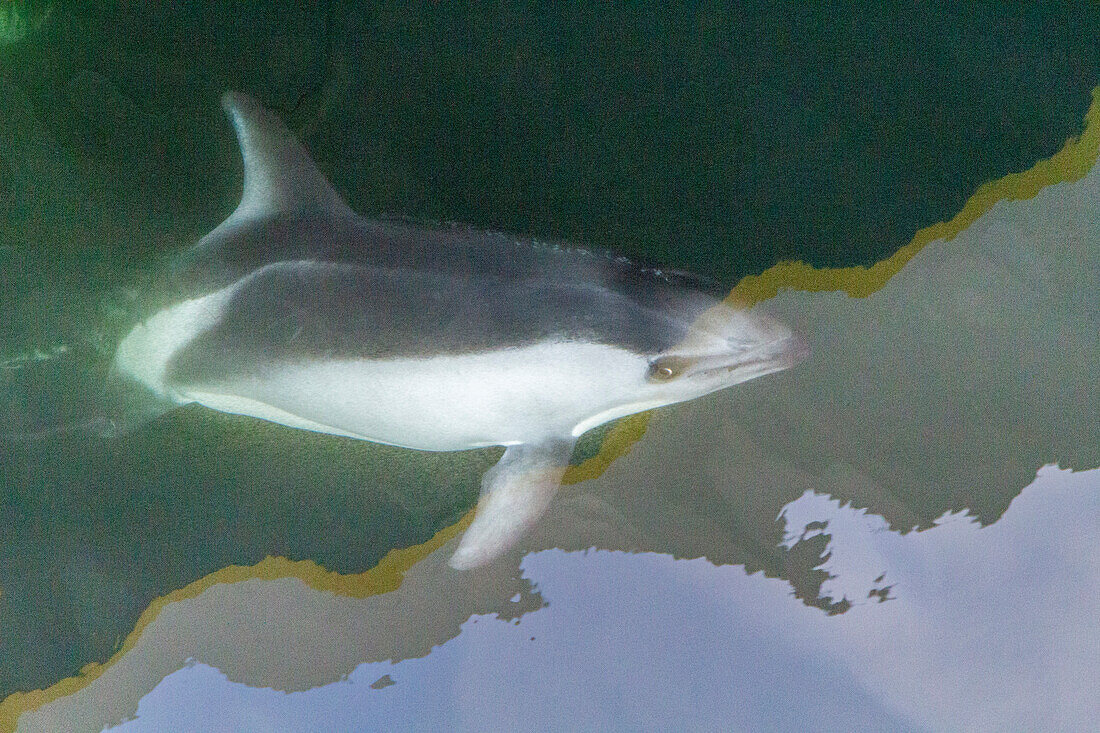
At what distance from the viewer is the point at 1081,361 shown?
77.9 inches

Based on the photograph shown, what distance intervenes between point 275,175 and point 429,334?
0.62m

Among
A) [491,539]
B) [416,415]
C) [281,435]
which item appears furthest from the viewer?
[281,435]

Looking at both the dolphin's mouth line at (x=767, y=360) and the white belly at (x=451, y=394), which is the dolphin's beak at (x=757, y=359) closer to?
the dolphin's mouth line at (x=767, y=360)

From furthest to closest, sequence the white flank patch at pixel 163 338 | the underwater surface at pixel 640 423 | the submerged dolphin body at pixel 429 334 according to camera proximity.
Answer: the underwater surface at pixel 640 423
the white flank patch at pixel 163 338
the submerged dolphin body at pixel 429 334

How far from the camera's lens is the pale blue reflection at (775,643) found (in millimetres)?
1959

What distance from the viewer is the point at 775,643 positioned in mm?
1966

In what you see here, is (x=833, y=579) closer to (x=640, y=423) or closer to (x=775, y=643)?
(x=775, y=643)

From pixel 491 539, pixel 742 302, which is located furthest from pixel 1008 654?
pixel 491 539

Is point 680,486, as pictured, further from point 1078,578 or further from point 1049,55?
point 1049,55

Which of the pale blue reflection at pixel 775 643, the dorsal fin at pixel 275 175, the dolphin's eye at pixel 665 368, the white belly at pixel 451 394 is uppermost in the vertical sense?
the dorsal fin at pixel 275 175

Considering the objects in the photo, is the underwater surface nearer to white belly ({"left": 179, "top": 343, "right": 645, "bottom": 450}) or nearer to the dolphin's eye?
white belly ({"left": 179, "top": 343, "right": 645, "bottom": 450})

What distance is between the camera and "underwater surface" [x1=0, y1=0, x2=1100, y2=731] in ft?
6.21

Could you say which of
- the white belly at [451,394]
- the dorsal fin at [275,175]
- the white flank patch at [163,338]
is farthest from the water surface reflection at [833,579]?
the dorsal fin at [275,175]

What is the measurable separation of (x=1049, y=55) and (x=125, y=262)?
9.13 feet
